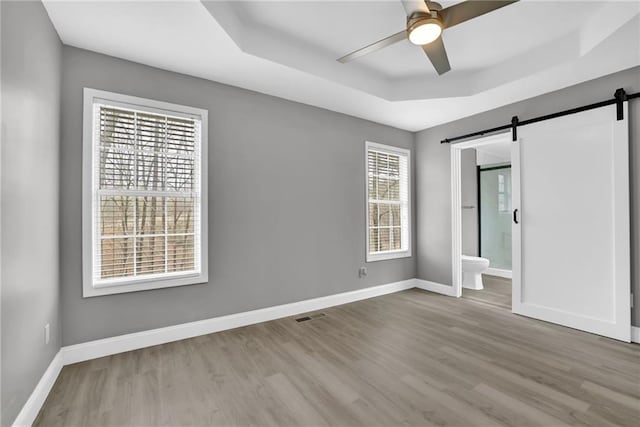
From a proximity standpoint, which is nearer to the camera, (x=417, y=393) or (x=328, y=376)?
(x=417, y=393)

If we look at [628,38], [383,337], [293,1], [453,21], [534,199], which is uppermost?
[293,1]

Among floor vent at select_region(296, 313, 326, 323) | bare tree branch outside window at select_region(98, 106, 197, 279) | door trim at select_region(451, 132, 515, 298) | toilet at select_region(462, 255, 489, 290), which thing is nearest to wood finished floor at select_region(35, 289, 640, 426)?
floor vent at select_region(296, 313, 326, 323)

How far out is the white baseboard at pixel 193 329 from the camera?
237cm

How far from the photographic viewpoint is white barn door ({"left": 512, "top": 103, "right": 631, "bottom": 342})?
9.00 feet

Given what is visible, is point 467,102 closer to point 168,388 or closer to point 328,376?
point 328,376

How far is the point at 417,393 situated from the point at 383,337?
0.91 m

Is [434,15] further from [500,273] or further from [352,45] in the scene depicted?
[500,273]

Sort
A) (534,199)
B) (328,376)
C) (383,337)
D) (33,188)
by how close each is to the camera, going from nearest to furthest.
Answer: (33,188), (328,376), (383,337), (534,199)

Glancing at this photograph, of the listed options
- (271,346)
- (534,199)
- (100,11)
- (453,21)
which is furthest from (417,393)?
(100,11)

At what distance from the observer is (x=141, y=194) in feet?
8.57

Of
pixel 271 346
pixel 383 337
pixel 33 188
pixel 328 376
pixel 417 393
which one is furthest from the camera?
pixel 383 337

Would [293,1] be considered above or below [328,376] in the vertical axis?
above

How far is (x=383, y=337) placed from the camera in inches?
111

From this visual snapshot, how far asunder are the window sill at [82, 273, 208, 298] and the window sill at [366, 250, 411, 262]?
7.41 ft
